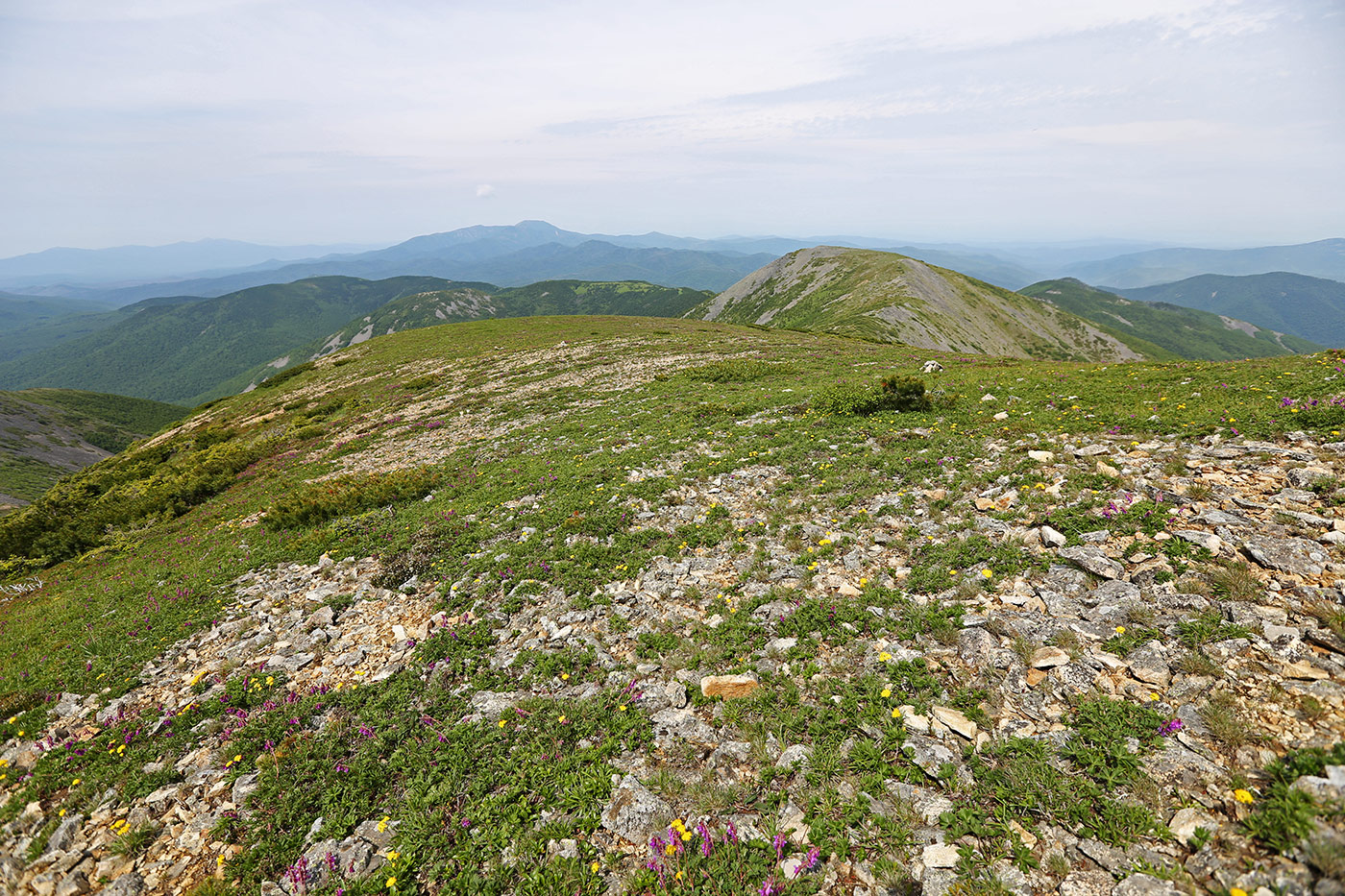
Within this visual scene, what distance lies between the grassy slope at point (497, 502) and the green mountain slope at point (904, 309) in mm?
57414

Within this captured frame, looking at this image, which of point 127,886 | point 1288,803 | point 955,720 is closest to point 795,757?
point 955,720

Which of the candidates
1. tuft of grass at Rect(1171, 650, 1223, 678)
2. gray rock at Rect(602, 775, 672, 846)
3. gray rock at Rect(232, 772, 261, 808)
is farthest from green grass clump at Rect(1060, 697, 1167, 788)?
gray rock at Rect(232, 772, 261, 808)

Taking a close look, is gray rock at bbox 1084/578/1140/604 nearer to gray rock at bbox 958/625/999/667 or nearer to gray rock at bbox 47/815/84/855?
gray rock at bbox 958/625/999/667

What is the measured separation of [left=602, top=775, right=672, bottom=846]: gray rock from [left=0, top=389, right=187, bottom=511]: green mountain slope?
143m

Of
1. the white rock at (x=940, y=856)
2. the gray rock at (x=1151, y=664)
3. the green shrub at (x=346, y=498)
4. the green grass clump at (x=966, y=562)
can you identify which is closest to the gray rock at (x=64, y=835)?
the green shrub at (x=346, y=498)

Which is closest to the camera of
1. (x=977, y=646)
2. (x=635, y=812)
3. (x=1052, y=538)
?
(x=635, y=812)

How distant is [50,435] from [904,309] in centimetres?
24244

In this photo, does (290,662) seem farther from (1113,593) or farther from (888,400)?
(888,400)

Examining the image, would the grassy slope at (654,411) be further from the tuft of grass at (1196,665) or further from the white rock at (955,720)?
the white rock at (955,720)

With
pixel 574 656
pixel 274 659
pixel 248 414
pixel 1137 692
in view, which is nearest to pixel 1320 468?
pixel 1137 692

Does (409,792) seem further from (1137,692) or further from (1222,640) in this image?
(1222,640)

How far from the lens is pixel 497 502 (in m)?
17.0

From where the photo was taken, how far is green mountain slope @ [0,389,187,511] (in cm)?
11321

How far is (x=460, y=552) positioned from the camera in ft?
45.6
